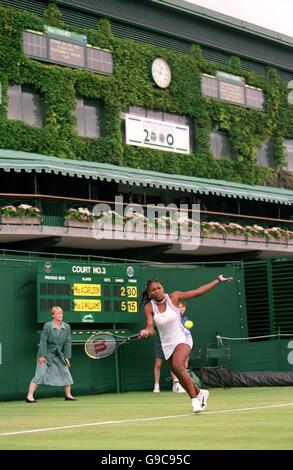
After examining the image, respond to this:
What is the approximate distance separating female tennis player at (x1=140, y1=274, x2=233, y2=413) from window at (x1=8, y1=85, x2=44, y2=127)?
87.8 feet

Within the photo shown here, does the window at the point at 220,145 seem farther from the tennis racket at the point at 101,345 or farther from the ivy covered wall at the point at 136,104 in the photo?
the tennis racket at the point at 101,345

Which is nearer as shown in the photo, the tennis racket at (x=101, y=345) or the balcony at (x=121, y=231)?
the tennis racket at (x=101, y=345)

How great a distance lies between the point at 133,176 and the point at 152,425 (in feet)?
89.9

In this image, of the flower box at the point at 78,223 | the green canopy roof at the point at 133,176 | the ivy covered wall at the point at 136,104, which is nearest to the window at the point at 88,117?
the ivy covered wall at the point at 136,104

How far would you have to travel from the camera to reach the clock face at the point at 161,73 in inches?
1799

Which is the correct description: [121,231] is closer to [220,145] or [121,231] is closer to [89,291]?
[89,291]

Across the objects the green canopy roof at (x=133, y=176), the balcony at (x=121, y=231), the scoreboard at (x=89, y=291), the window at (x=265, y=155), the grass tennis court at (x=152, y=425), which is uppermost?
the window at (x=265, y=155)

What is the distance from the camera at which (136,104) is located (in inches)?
1743

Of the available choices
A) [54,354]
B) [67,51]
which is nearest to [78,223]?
[67,51]

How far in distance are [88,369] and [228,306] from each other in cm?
551

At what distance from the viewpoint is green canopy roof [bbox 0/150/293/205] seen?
35.0 meters

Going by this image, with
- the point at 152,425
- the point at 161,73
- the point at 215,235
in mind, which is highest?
the point at 161,73

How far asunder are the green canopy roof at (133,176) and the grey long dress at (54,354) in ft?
49.2

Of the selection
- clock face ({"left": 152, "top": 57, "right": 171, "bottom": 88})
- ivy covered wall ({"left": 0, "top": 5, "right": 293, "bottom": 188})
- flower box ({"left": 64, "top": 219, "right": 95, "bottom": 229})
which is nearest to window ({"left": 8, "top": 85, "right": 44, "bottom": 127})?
ivy covered wall ({"left": 0, "top": 5, "right": 293, "bottom": 188})
